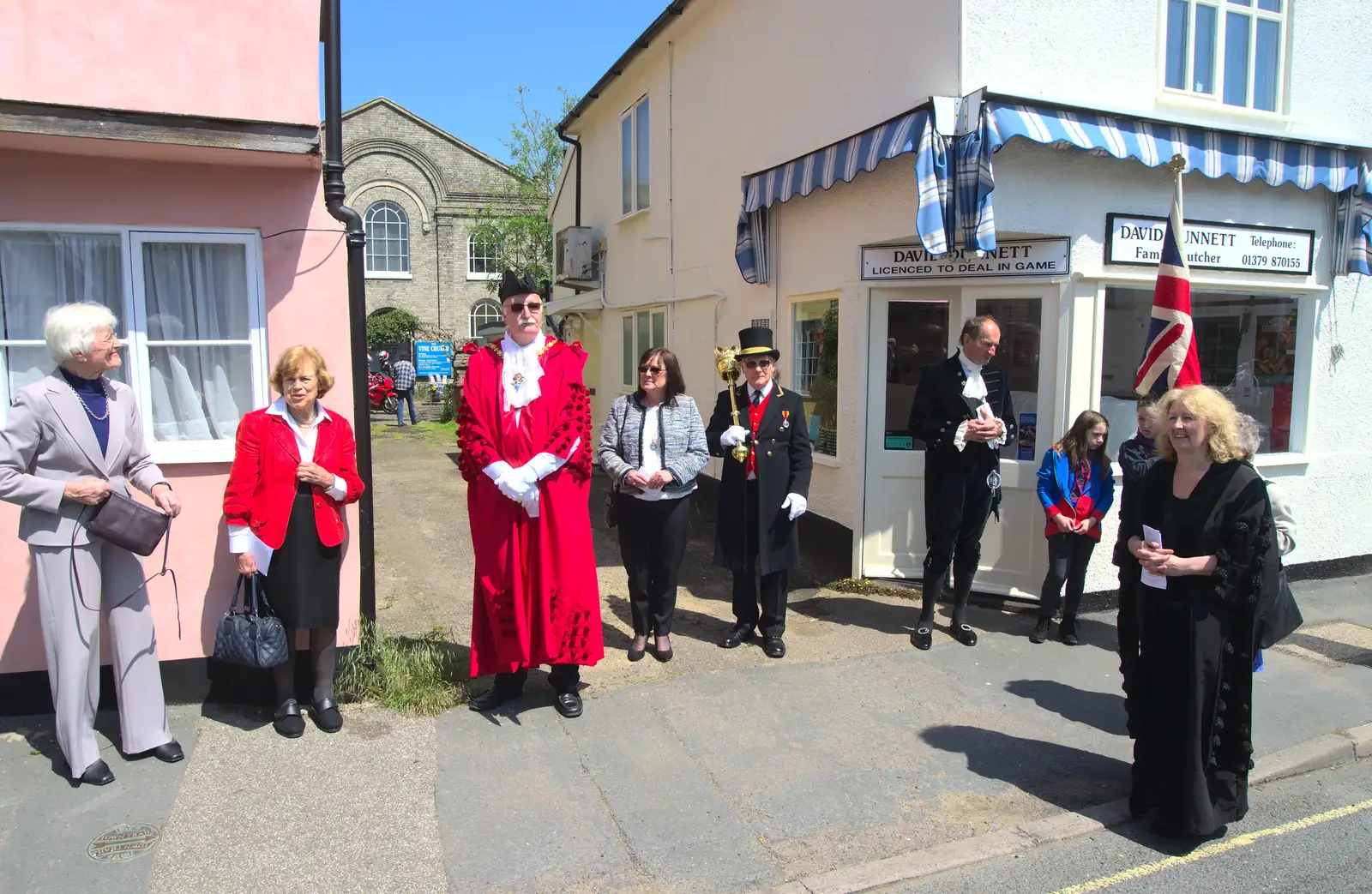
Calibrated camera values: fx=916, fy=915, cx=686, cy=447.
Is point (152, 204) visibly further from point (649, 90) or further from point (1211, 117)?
point (649, 90)

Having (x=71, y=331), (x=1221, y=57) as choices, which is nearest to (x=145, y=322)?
(x=71, y=331)

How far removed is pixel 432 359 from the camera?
2656cm

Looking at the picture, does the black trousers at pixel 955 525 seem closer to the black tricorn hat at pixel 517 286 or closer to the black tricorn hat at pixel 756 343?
the black tricorn hat at pixel 756 343

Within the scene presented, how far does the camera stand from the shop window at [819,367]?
7688mm

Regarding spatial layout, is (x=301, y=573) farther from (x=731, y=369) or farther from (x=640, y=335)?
(x=640, y=335)

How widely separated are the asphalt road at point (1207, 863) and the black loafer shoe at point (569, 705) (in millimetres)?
1926

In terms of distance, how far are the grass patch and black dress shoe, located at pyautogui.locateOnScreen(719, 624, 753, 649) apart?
1700mm

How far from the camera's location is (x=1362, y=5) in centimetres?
730

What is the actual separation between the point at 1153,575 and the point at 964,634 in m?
2.38

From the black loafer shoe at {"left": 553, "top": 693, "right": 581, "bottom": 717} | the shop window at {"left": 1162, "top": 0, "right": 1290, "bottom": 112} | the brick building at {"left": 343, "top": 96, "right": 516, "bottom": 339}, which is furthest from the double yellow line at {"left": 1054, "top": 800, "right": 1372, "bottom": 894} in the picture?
the brick building at {"left": 343, "top": 96, "right": 516, "bottom": 339}

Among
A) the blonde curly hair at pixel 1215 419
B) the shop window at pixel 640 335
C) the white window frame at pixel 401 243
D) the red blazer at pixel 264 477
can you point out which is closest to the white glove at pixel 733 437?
the red blazer at pixel 264 477

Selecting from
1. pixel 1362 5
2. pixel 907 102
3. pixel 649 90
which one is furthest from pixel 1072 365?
pixel 649 90

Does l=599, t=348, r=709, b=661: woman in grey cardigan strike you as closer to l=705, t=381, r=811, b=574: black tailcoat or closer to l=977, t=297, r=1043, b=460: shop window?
l=705, t=381, r=811, b=574: black tailcoat

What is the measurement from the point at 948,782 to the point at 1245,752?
1.23 meters
